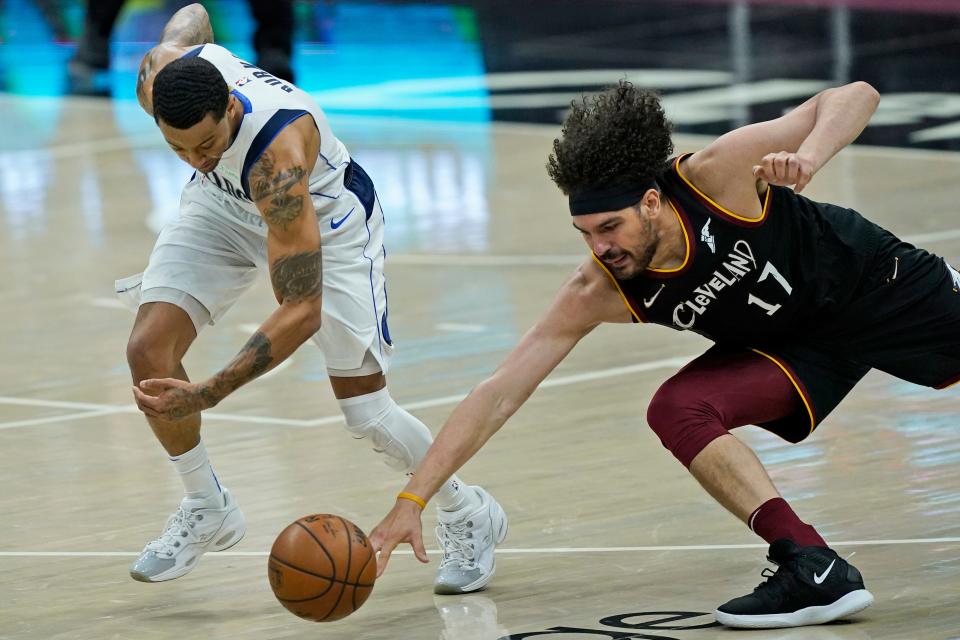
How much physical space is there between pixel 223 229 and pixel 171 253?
0.19 m

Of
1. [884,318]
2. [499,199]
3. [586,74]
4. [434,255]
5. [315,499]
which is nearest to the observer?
[884,318]

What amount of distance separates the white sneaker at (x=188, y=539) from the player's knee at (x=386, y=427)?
0.49 meters

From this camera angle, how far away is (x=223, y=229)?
6098 mm

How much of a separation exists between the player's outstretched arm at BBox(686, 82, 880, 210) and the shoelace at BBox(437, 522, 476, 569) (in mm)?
1339

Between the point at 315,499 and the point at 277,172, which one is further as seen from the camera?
the point at 315,499

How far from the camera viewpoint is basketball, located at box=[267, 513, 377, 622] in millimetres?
4953

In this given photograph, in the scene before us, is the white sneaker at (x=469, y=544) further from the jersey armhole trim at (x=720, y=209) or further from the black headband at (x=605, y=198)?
the jersey armhole trim at (x=720, y=209)

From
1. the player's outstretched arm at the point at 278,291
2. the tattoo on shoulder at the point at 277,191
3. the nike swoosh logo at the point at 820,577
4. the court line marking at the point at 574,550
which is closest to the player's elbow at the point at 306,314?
the player's outstretched arm at the point at 278,291

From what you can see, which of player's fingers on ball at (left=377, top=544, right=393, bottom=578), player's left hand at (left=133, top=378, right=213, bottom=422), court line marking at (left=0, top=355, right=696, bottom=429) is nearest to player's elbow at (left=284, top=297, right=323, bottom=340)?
player's left hand at (left=133, top=378, right=213, bottom=422)

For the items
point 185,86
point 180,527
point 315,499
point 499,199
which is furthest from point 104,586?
point 499,199

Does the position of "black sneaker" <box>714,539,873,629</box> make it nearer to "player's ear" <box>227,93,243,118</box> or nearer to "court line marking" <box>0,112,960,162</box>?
"player's ear" <box>227,93,243,118</box>

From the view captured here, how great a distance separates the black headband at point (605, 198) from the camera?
510 centimetres

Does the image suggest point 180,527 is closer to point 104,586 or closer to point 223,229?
point 104,586

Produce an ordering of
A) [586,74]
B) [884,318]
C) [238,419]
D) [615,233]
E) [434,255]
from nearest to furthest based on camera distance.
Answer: [615,233], [884,318], [238,419], [434,255], [586,74]
